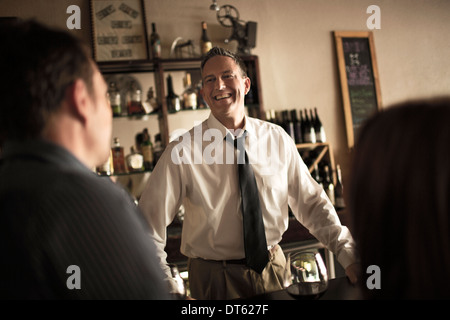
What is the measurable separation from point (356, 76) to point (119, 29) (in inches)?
101

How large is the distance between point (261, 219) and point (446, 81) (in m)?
3.93

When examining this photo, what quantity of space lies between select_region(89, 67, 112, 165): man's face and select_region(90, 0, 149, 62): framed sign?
2.94 m

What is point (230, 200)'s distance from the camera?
75.2 inches

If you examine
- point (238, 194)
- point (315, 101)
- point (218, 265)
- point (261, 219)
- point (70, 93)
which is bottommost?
point (218, 265)

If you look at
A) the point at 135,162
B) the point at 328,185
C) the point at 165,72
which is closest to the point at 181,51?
the point at 165,72

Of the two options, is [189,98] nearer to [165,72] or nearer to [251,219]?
[165,72]

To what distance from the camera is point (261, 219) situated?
184cm

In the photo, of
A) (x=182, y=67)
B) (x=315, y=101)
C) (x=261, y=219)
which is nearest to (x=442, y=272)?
(x=261, y=219)

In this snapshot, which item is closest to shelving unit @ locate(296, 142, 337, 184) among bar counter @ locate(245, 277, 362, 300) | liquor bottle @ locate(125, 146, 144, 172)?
liquor bottle @ locate(125, 146, 144, 172)

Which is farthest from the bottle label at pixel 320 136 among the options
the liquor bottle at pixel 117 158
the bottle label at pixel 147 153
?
the liquor bottle at pixel 117 158

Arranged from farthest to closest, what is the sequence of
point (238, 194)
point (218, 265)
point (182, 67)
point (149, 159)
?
point (182, 67) < point (149, 159) < point (238, 194) < point (218, 265)

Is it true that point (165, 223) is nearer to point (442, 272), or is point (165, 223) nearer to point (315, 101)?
point (442, 272)

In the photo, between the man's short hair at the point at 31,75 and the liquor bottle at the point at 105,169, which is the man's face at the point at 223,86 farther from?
the liquor bottle at the point at 105,169

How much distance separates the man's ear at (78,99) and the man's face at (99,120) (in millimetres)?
18
